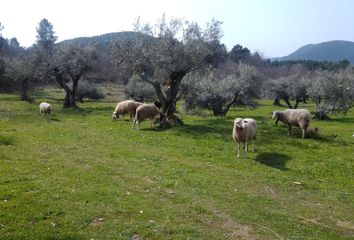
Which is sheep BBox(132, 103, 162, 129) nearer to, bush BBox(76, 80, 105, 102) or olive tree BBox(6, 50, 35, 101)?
olive tree BBox(6, 50, 35, 101)

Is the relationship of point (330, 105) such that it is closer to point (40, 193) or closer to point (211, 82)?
point (211, 82)

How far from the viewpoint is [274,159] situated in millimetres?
20500

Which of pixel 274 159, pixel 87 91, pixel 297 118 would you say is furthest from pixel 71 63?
pixel 274 159

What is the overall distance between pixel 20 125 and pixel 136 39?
403 inches

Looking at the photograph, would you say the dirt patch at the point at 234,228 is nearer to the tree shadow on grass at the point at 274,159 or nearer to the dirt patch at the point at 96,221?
the dirt patch at the point at 96,221

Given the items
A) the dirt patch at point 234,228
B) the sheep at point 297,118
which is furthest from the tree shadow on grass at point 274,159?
the dirt patch at point 234,228

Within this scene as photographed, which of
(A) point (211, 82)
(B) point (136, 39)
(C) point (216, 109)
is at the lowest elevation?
(C) point (216, 109)

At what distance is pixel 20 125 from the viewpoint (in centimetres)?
2875

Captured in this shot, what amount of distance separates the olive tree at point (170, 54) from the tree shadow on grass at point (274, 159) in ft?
32.7

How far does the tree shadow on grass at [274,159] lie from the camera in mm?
19327

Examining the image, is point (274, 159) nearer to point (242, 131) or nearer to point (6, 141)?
point (242, 131)

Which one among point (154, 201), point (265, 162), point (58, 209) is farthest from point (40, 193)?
point (265, 162)

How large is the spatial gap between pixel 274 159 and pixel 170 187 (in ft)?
25.1

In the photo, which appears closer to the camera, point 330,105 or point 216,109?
point 330,105
